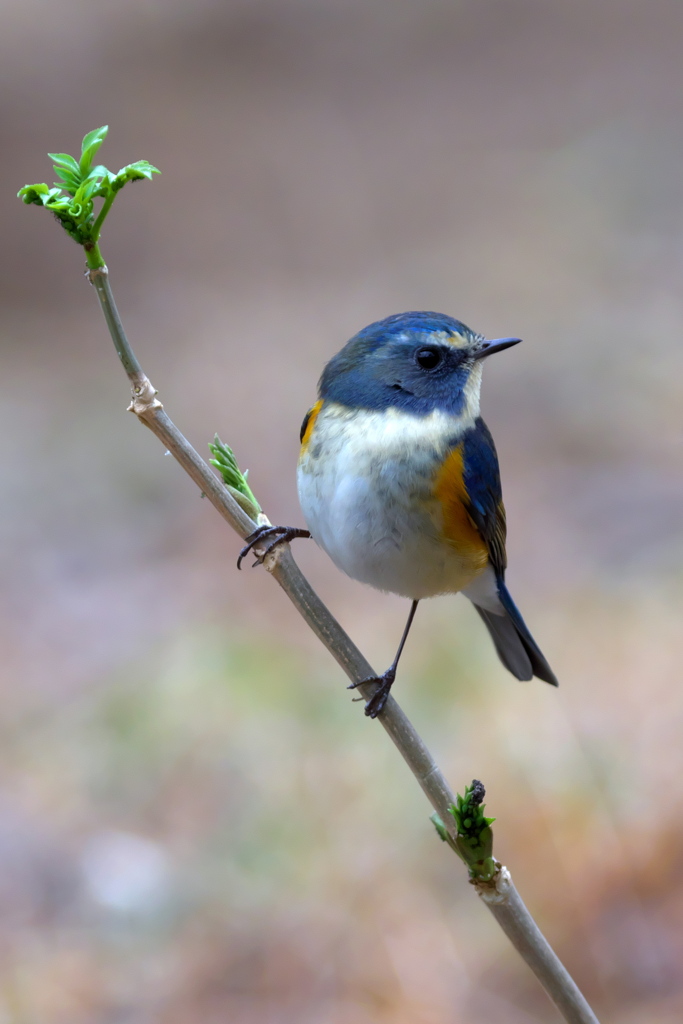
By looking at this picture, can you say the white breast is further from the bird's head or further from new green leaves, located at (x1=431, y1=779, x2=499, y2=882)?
new green leaves, located at (x1=431, y1=779, x2=499, y2=882)

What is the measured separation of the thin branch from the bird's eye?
0.88 m

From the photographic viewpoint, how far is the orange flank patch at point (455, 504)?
2.24 metres

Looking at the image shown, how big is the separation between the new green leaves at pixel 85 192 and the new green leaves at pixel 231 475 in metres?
0.46

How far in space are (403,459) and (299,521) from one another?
368cm

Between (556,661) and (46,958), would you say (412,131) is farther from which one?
(46,958)

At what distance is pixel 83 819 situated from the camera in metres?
3.85

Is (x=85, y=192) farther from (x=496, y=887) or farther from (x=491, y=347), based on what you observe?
(x=491, y=347)

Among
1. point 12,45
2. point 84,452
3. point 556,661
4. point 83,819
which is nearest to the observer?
point 83,819

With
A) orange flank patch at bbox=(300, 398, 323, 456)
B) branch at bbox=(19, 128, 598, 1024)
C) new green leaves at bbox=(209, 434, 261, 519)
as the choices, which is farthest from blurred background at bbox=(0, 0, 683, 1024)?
new green leaves at bbox=(209, 434, 261, 519)

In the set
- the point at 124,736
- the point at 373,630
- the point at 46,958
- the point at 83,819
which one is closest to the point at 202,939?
the point at 46,958

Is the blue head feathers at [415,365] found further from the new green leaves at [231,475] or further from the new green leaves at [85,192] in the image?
the new green leaves at [85,192]

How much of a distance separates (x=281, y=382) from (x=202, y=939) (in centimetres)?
512

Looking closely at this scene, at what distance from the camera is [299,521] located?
230 inches

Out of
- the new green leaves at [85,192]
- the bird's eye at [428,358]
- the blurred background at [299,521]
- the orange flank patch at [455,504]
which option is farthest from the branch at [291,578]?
the blurred background at [299,521]
